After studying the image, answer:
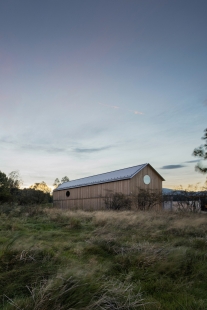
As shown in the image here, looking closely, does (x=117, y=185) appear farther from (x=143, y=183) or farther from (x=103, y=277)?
(x=103, y=277)

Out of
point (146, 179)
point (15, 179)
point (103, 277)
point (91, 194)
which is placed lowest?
point (91, 194)

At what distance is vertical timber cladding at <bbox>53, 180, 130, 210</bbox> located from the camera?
21875mm

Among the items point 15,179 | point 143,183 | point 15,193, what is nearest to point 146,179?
point 143,183

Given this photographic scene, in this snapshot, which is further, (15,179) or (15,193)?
(15,179)

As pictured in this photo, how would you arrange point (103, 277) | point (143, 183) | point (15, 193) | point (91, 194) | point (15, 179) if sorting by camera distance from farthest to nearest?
1. point (15, 179)
2. point (15, 193)
3. point (91, 194)
4. point (143, 183)
5. point (103, 277)

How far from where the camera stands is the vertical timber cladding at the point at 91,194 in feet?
71.8

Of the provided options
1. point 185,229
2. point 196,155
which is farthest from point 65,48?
point 196,155

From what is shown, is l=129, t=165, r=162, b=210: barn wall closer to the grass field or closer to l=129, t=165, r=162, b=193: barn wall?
l=129, t=165, r=162, b=193: barn wall

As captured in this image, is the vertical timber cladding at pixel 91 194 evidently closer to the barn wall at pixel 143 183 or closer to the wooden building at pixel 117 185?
the wooden building at pixel 117 185

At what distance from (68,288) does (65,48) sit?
9664 mm

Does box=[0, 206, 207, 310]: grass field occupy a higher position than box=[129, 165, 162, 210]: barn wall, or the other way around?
box=[129, 165, 162, 210]: barn wall

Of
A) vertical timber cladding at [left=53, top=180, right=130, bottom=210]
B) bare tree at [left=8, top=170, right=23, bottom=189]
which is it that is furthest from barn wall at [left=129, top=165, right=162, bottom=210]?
bare tree at [left=8, top=170, right=23, bottom=189]

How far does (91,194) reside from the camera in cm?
2591

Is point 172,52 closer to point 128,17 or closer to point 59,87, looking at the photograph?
point 128,17
